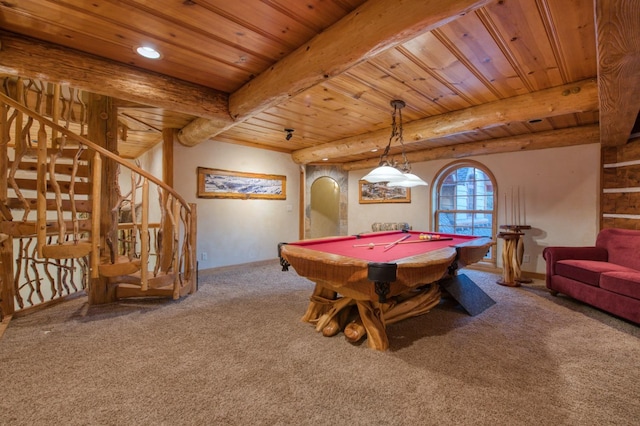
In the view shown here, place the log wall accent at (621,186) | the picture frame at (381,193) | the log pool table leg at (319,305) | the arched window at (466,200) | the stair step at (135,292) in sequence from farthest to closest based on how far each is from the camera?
the picture frame at (381,193) → the arched window at (466,200) → the log wall accent at (621,186) → the stair step at (135,292) → the log pool table leg at (319,305)

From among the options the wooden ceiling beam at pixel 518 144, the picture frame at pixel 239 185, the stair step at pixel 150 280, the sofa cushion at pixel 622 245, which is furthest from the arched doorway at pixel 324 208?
the sofa cushion at pixel 622 245

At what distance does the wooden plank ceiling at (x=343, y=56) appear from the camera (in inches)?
65.7

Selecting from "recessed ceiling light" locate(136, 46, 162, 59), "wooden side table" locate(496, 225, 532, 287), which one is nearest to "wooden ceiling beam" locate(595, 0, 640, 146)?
"wooden side table" locate(496, 225, 532, 287)

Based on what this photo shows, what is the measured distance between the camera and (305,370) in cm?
190

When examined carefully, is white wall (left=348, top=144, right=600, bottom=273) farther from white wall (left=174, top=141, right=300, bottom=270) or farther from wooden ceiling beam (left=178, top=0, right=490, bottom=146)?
wooden ceiling beam (left=178, top=0, right=490, bottom=146)

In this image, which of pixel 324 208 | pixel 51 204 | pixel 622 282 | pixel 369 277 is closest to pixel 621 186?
pixel 622 282

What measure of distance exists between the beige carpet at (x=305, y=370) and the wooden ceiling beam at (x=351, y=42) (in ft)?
6.75

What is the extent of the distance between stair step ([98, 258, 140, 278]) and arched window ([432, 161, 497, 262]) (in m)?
4.91

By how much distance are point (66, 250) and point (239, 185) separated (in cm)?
283

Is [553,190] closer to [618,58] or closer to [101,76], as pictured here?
[618,58]

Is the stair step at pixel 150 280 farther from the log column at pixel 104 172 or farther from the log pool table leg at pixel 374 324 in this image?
the log pool table leg at pixel 374 324

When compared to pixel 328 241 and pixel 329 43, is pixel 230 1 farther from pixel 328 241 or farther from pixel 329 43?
pixel 328 241

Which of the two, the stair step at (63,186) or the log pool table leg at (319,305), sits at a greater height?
the stair step at (63,186)

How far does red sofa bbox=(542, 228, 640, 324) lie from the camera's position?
266cm
